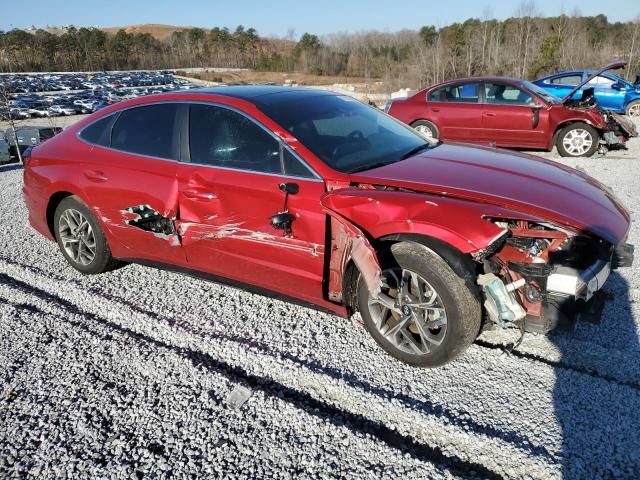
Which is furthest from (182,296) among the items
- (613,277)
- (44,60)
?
(44,60)

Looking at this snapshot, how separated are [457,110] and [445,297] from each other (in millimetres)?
8037

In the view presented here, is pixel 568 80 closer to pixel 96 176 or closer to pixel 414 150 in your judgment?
pixel 414 150

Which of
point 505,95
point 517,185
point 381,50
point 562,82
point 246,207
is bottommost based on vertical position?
point 246,207

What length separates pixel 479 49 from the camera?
45.4m

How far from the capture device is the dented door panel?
10.3 feet

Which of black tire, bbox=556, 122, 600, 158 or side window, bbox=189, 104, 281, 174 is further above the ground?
side window, bbox=189, 104, 281, 174

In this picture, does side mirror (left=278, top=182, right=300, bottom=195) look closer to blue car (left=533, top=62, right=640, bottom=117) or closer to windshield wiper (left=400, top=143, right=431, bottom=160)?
windshield wiper (left=400, top=143, right=431, bottom=160)

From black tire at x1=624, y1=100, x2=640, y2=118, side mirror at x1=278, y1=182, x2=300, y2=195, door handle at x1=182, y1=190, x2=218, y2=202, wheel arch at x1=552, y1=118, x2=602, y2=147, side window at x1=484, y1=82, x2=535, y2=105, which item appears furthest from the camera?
black tire at x1=624, y1=100, x2=640, y2=118

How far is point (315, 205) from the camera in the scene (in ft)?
10.0

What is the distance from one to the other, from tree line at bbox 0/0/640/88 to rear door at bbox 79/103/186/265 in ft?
109

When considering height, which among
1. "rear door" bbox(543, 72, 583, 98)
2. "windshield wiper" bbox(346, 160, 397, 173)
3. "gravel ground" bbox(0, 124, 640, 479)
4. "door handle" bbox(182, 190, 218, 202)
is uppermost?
"rear door" bbox(543, 72, 583, 98)

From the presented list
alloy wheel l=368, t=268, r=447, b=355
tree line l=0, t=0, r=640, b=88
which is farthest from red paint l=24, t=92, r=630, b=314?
tree line l=0, t=0, r=640, b=88

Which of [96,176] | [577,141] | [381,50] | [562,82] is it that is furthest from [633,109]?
[381,50]

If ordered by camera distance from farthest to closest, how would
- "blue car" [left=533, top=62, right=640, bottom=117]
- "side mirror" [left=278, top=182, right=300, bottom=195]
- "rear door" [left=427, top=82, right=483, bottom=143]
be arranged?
"blue car" [left=533, top=62, right=640, bottom=117], "rear door" [left=427, top=82, right=483, bottom=143], "side mirror" [left=278, top=182, right=300, bottom=195]
